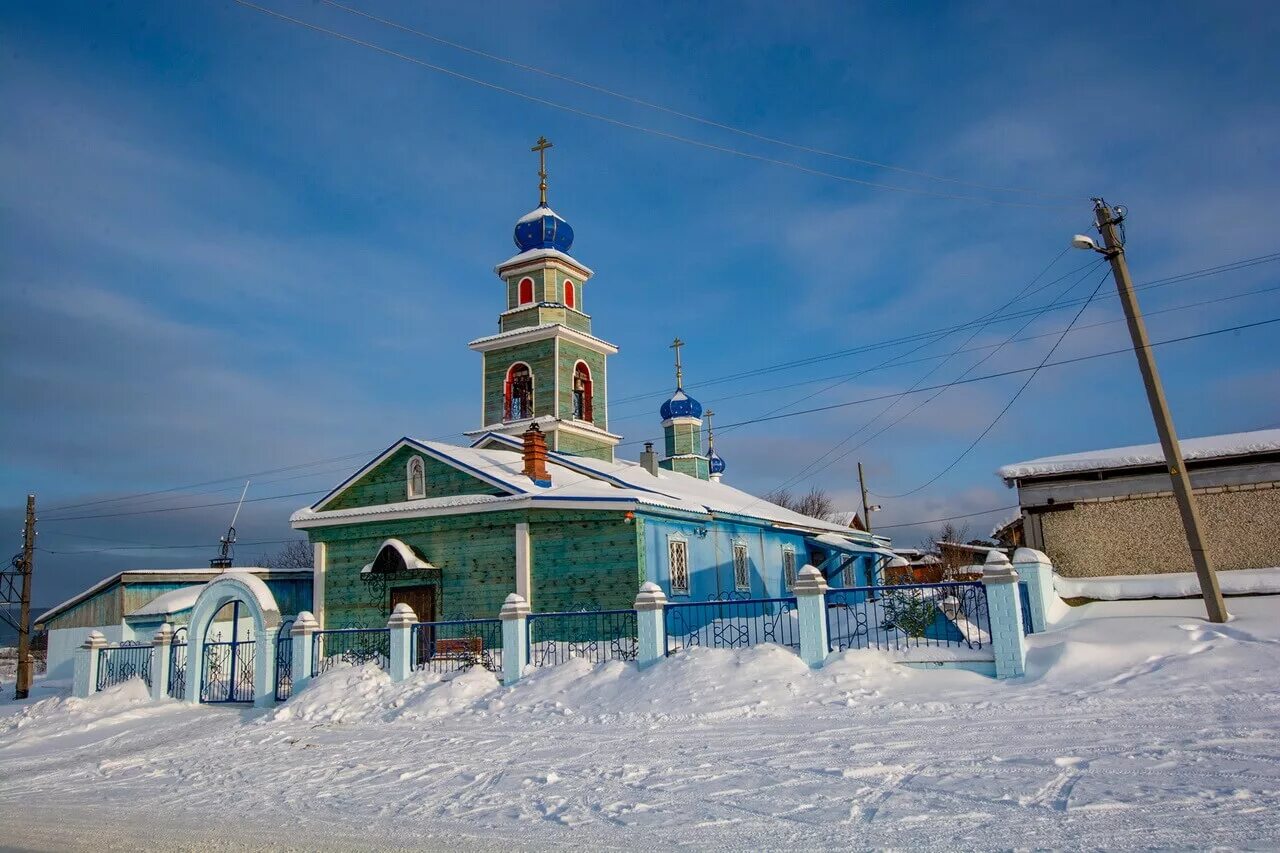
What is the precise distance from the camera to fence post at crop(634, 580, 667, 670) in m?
13.3

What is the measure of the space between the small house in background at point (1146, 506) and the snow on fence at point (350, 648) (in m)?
12.1

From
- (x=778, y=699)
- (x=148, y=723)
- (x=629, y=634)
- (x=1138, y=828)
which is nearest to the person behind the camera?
(x=1138, y=828)

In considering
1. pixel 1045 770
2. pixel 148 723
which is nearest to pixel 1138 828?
pixel 1045 770

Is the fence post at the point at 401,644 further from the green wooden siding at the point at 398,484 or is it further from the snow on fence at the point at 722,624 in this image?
the green wooden siding at the point at 398,484

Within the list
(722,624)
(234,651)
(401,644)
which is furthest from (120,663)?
(722,624)

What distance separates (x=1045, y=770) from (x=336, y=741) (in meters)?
8.91

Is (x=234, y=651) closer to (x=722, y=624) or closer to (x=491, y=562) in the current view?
(x=491, y=562)

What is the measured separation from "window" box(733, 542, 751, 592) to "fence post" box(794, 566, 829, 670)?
10714 mm

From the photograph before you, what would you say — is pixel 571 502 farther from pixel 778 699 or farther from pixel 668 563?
pixel 778 699

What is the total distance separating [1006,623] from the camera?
11.2 m

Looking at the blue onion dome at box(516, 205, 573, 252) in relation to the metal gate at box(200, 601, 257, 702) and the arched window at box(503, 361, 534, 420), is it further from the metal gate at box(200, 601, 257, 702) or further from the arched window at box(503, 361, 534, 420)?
the metal gate at box(200, 601, 257, 702)

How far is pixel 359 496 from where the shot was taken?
2139 centimetres

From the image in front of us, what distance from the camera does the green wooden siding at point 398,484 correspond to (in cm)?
2002

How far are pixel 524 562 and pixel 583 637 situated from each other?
1.95 metres
